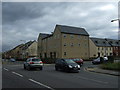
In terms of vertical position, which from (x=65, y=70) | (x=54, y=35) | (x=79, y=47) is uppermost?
(x=54, y=35)

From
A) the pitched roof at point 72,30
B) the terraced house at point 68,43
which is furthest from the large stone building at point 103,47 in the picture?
the pitched roof at point 72,30

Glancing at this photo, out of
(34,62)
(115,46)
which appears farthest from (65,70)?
(115,46)

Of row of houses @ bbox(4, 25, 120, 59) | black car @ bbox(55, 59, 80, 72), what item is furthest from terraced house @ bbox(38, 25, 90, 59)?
black car @ bbox(55, 59, 80, 72)

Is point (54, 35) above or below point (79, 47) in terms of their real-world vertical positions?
above

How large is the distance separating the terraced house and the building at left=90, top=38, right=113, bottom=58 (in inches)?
538

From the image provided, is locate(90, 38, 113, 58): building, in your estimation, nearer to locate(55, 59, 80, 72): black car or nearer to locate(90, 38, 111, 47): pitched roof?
locate(90, 38, 111, 47): pitched roof

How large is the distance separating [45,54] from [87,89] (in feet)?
223

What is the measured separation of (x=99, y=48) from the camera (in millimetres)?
86250

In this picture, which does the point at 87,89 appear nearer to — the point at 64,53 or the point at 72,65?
the point at 72,65

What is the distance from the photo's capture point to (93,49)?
277 ft

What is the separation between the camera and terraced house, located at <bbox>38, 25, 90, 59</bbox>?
210 feet

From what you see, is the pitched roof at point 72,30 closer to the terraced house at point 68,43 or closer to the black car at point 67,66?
the terraced house at point 68,43

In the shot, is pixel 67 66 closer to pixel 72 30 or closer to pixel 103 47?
pixel 72 30

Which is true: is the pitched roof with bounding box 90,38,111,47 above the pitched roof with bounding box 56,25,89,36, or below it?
below
